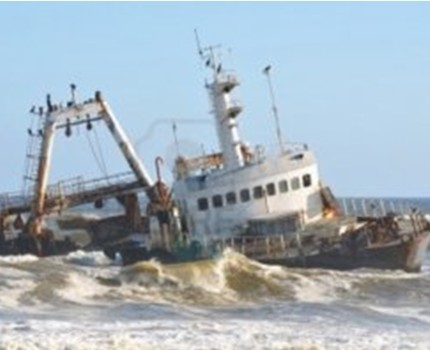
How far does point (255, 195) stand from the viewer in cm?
3903

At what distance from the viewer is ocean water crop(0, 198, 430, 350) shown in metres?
20.4

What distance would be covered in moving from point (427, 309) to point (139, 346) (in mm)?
12344

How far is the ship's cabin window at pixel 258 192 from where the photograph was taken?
38969 millimetres

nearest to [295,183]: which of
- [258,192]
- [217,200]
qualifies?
[258,192]

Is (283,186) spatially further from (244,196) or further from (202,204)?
(202,204)

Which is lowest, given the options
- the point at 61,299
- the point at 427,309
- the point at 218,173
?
the point at 427,309

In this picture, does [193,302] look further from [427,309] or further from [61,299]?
[427,309]

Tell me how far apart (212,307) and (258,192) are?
11.2 m

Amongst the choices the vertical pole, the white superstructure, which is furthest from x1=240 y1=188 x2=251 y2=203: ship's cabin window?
the vertical pole

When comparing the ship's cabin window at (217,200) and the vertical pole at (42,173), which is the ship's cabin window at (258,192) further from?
the vertical pole at (42,173)

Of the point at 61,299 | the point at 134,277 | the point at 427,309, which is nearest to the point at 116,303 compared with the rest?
the point at 61,299

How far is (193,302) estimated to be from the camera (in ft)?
97.1

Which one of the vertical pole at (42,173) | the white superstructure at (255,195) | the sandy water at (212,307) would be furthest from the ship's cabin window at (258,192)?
the vertical pole at (42,173)

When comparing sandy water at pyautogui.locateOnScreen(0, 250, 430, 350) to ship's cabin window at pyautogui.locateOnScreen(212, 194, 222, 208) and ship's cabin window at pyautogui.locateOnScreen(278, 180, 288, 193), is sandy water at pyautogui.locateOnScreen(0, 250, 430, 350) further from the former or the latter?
ship's cabin window at pyautogui.locateOnScreen(278, 180, 288, 193)
